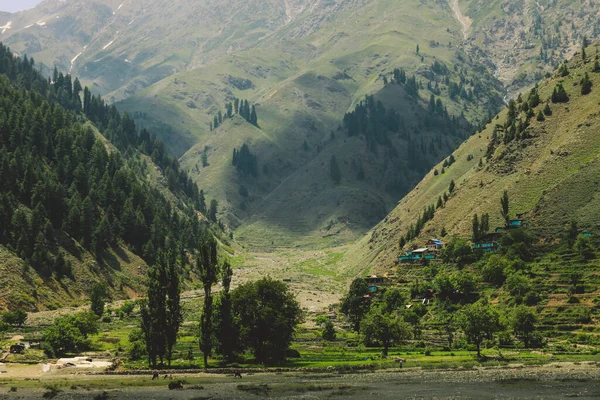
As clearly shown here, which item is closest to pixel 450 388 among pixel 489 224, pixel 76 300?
pixel 489 224

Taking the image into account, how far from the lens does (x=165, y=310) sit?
378ft

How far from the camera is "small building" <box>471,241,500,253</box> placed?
175125 millimetres

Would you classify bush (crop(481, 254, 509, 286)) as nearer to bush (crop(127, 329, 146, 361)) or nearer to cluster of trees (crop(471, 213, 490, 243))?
cluster of trees (crop(471, 213, 490, 243))

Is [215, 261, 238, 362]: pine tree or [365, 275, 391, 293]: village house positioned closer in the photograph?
[215, 261, 238, 362]: pine tree

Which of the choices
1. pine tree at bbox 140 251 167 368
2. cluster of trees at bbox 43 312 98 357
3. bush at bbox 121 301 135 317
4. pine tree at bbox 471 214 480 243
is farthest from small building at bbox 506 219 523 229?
cluster of trees at bbox 43 312 98 357

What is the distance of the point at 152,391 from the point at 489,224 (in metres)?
117

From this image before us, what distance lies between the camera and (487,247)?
583 ft

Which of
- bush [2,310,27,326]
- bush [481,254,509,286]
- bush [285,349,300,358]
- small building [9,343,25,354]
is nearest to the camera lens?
small building [9,343,25,354]

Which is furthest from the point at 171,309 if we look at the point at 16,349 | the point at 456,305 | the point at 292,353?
the point at 456,305

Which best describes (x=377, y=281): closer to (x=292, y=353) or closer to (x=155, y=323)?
(x=292, y=353)

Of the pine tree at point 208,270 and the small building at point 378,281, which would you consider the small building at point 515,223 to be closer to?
the small building at point 378,281

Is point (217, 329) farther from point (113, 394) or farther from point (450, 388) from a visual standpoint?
point (450, 388)

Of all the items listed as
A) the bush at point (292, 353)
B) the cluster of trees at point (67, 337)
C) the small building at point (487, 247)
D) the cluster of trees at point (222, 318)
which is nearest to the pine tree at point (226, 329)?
the cluster of trees at point (222, 318)

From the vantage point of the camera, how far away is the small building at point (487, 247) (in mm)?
175125
